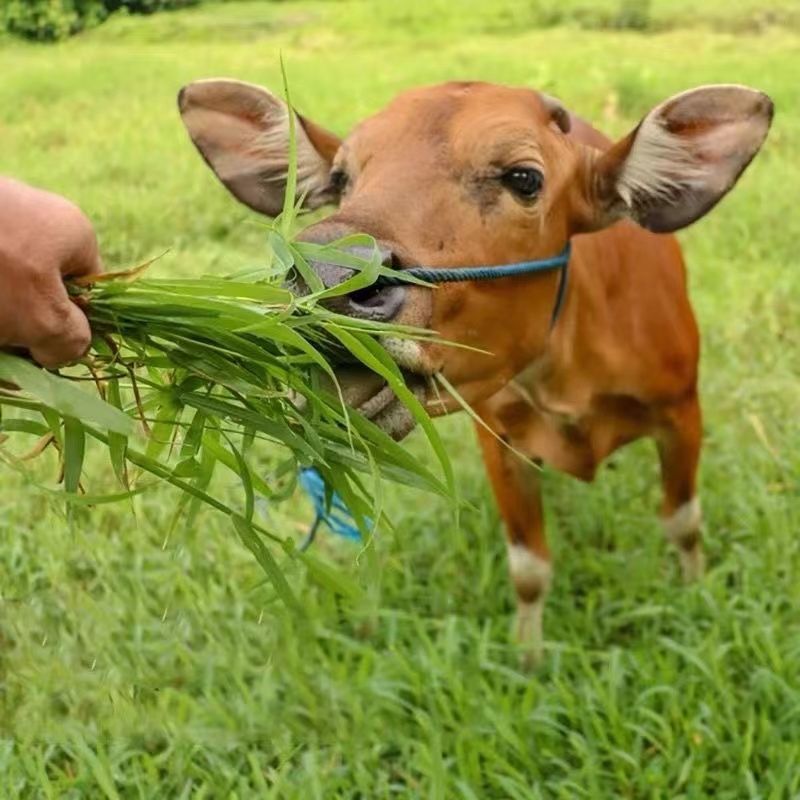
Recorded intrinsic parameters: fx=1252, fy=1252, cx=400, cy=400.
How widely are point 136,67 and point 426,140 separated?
7.17 m

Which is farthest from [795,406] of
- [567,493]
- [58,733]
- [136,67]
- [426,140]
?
[136,67]

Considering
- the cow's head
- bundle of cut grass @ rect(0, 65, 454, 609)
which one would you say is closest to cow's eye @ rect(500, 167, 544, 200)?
the cow's head

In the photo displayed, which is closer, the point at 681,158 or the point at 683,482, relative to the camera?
the point at 681,158

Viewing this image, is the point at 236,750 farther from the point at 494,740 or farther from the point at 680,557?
the point at 680,557

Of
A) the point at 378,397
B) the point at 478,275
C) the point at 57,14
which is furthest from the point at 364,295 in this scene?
the point at 57,14

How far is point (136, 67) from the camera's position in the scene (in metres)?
8.88

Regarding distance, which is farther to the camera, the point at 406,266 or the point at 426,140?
the point at 426,140

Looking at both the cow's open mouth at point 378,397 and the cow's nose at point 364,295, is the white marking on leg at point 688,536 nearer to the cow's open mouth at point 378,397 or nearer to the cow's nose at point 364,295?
the cow's open mouth at point 378,397

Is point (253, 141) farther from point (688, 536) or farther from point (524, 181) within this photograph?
point (688, 536)

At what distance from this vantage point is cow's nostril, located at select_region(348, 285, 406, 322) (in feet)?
5.81

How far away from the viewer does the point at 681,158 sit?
8.05 feet

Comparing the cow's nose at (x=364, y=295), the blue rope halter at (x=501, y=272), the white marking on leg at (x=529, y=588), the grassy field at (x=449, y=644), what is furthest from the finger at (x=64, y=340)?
the white marking on leg at (x=529, y=588)

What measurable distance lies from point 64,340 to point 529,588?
187 centimetres

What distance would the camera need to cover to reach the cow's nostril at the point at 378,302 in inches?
69.7
